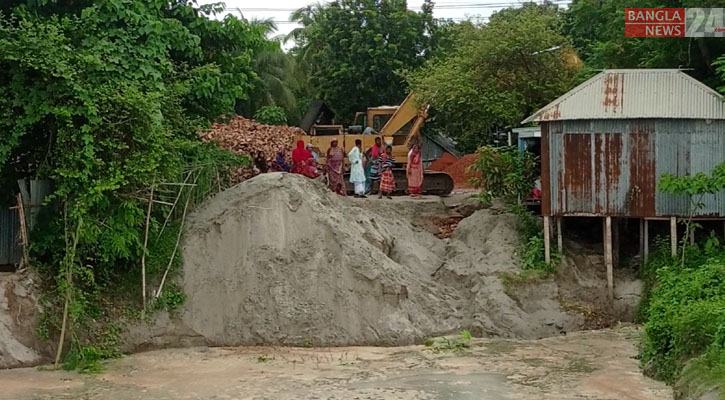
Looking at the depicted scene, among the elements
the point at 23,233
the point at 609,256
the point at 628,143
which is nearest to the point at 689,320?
the point at 609,256

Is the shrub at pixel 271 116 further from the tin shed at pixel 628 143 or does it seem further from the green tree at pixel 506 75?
the tin shed at pixel 628 143

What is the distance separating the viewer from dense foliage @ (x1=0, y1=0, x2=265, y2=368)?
14.5 meters

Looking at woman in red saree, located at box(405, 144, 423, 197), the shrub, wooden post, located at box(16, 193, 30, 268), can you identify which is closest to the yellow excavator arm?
woman in red saree, located at box(405, 144, 423, 197)

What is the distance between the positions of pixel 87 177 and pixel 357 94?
21563mm

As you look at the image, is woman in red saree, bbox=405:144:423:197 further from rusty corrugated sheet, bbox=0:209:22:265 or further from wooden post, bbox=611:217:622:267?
rusty corrugated sheet, bbox=0:209:22:265

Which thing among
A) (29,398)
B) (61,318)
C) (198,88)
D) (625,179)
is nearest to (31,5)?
(198,88)

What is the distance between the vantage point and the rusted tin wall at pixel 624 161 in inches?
673

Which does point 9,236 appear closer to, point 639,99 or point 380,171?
point 380,171

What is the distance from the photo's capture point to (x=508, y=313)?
17.0 metres

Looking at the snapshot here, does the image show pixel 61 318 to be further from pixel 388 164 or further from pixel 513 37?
pixel 513 37

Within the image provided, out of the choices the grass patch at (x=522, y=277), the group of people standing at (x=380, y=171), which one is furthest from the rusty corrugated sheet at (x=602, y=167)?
the group of people standing at (x=380, y=171)

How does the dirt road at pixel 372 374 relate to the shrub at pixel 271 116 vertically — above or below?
below

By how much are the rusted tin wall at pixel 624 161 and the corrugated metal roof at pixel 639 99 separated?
0.18 m

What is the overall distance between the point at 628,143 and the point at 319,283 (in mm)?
6744
